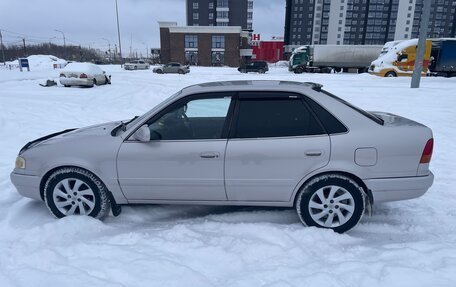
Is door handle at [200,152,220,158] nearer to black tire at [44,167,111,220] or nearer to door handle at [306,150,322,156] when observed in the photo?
door handle at [306,150,322,156]

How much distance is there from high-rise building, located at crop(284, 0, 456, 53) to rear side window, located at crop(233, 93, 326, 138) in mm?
→ 108579

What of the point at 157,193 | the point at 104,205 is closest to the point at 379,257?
the point at 157,193

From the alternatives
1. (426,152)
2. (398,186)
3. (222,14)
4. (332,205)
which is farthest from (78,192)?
(222,14)

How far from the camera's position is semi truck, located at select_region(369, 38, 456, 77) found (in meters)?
25.8

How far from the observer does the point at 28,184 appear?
3.85 m

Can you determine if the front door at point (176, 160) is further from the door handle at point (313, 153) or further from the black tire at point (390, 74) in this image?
the black tire at point (390, 74)

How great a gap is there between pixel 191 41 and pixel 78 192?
6845 cm

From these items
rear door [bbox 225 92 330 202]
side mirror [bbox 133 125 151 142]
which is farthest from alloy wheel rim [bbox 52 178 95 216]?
rear door [bbox 225 92 330 202]

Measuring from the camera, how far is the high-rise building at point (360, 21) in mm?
98938

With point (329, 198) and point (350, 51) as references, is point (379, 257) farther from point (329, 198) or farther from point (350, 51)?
point (350, 51)

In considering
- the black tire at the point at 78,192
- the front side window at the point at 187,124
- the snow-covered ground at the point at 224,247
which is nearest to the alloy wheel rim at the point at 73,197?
the black tire at the point at 78,192

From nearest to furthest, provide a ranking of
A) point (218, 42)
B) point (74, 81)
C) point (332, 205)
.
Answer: point (332, 205), point (74, 81), point (218, 42)

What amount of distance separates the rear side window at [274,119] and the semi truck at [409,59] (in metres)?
26.2

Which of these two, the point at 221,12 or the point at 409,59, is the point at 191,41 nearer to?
the point at 221,12
